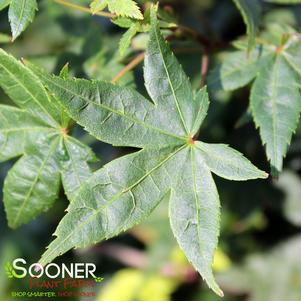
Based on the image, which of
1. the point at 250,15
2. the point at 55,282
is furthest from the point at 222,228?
the point at 250,15

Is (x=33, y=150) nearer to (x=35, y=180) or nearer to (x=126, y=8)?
(x=35, y=180)

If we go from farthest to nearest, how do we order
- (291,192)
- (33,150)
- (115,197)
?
(291,192)
(33,150)
(115,197)

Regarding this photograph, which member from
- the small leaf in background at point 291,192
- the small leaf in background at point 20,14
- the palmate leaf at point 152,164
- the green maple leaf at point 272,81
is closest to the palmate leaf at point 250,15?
the green maple leaf at point 272,81

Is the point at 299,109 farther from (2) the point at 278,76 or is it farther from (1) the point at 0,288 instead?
(1) the point at 0,288

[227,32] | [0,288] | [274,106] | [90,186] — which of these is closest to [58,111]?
[90,186]

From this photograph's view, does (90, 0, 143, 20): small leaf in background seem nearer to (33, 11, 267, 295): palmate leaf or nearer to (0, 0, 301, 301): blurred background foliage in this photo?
(33, 11, 267, 295): palmate leaf

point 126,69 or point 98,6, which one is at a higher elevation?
point 98,6

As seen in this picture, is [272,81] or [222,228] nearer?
[272,81]
